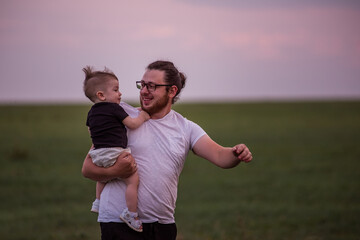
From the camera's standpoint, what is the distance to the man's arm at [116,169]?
4.52 m

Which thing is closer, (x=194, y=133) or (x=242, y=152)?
(x=242, y=152)

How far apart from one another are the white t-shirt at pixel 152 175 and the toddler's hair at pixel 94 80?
298 mm

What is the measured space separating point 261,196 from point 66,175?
6.49m

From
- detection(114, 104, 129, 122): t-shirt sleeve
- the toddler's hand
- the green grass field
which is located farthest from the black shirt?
the green grass field

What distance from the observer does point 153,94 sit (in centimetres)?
475

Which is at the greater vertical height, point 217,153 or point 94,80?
point 94,80

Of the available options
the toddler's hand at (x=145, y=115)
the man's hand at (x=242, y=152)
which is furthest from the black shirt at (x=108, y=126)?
the man's hand at (x=242, y=152)

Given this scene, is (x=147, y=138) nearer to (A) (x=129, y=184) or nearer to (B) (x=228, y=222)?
(A) (x=129, y=184)

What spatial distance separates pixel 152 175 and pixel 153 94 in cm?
64

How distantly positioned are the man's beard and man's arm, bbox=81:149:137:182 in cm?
41

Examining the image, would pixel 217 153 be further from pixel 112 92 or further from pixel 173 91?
pixel 112 92

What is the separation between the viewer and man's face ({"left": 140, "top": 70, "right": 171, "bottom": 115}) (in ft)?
15.6

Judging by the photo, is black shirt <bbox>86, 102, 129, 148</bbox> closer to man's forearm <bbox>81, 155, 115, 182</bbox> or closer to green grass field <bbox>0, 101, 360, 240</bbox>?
man's forearm <bbox>81, 155, 115, 182</bbox>

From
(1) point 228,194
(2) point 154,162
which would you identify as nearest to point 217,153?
(2) point 154,162
